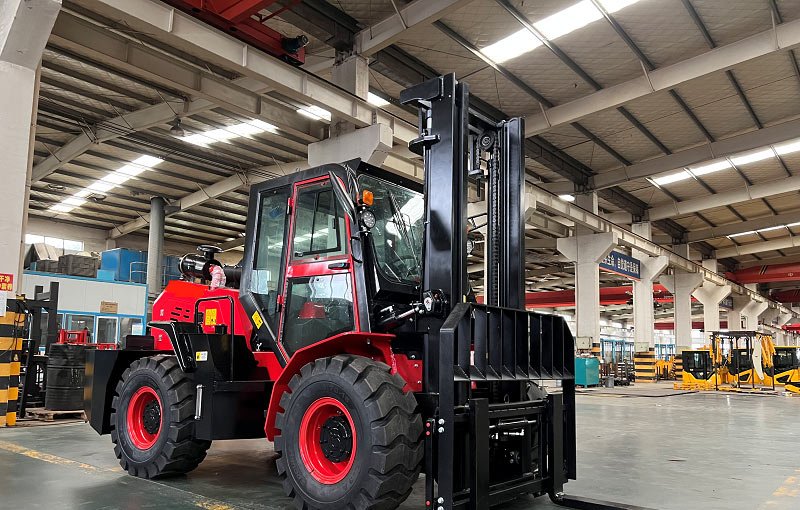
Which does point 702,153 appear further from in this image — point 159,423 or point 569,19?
point 159,423

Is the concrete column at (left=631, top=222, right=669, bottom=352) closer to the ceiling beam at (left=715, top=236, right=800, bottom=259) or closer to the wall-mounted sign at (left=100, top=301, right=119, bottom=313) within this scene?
the ceiling beam at (left=715, top=236, right=800, bottom=259)

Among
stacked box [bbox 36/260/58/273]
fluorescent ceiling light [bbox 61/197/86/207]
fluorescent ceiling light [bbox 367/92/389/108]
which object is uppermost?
fluorescent ceiling light [bbox 367/92/389/108]

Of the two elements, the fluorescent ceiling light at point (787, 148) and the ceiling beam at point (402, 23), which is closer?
the ceiling beam at point (402, 23)

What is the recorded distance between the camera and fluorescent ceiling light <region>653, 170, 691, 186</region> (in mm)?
21169

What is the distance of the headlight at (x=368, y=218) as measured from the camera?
4.45 meters

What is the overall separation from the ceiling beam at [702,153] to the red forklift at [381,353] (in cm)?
1477

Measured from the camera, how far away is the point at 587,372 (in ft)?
77.3

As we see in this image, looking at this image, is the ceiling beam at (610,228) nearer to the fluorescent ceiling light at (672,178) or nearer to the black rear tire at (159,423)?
the fluorescent ceiling light at (672,178)

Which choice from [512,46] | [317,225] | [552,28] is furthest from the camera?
[512,46]

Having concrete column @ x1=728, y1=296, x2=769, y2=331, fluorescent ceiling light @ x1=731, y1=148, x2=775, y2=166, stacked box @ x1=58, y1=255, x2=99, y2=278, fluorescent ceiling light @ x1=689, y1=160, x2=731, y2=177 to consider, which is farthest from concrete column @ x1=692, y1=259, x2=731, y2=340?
stacked box @ x1=58, y1=255, x2=99, y2=278

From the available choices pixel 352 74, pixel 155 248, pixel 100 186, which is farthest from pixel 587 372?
pixel 100 186

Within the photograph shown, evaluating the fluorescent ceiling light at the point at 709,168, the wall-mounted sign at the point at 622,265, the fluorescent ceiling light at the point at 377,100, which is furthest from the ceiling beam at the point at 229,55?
the wall-mounted sign at the point at 622,265

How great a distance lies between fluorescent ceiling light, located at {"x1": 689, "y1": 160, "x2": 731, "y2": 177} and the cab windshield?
17.4 metres

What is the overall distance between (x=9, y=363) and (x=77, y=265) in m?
12.3
